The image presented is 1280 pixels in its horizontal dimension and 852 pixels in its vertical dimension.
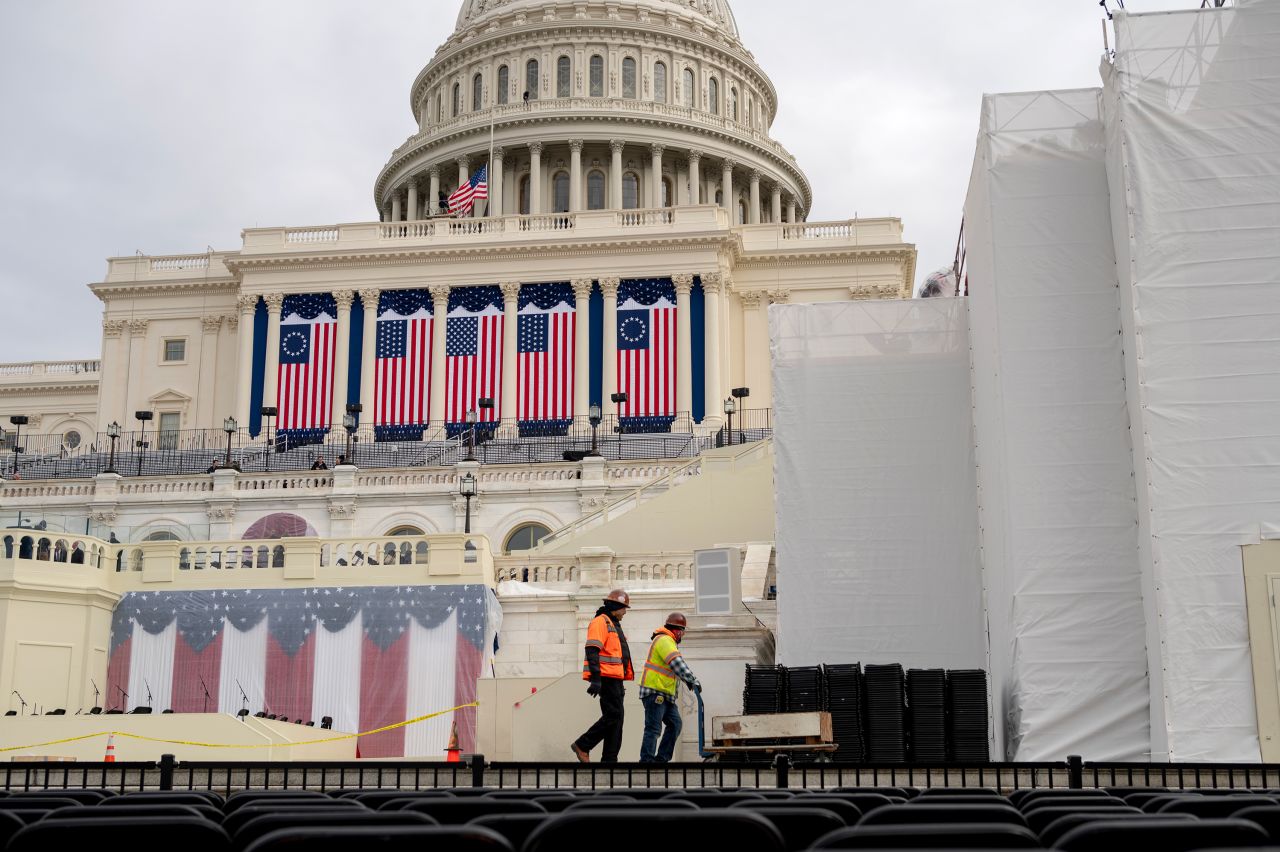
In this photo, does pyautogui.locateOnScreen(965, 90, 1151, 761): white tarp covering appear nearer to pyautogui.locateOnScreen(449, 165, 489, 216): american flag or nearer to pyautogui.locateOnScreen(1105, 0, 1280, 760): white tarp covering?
pyautogui.locateOnScreen(1105, 0, 1280, 760): white tarp covering

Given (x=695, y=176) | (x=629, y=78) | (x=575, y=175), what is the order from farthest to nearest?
(x=629, y=78) → (x=695, y=176) → (x=575, y=175)

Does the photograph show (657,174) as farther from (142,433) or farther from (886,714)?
(886,714)

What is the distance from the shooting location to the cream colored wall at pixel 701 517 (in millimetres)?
38719

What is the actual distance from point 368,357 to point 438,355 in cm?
278

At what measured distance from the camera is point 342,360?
210 feet

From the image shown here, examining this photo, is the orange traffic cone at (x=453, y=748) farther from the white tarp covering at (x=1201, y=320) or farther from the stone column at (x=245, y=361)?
the stone column at (x=245, y=361)

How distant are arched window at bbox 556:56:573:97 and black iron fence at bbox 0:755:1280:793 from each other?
7851 cm

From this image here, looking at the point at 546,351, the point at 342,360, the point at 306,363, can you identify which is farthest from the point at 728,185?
the point at 306,363

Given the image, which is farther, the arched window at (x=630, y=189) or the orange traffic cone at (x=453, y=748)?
the arched window at (x=630, y=189)

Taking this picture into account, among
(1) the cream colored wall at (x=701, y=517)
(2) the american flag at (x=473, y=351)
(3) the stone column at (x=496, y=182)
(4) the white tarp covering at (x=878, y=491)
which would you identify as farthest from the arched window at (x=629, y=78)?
(4) the white tarp covering at (x=878, y=491)

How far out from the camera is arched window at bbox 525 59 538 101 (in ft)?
293

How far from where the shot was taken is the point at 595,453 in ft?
161

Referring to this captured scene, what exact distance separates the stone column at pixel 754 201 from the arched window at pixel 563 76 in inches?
443

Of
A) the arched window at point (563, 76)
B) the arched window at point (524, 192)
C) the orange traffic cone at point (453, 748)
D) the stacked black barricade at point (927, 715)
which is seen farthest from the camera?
the arched window at point (563, 76)
